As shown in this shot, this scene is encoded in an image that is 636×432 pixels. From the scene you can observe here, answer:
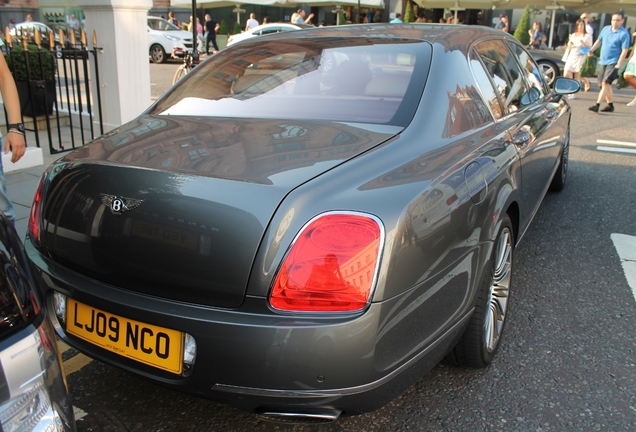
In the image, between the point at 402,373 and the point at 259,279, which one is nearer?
the point at 259,279

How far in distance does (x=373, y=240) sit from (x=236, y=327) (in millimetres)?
493

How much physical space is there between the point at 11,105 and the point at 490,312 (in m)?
2.63

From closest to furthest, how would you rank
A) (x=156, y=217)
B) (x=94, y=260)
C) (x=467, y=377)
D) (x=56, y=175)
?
(x=156, y=217) → (x=94, y=260) → (x=56, y=175) → (x=467, y=377)

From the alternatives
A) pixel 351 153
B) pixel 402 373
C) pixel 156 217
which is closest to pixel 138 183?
pixel 156 217

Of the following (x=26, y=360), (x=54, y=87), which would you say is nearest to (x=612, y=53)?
(x=54, y=87)

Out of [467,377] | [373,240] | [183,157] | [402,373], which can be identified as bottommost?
[467,377]

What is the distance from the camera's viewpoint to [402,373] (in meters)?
1.90

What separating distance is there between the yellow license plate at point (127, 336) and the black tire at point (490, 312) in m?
1.23

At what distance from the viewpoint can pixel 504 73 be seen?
3418mm

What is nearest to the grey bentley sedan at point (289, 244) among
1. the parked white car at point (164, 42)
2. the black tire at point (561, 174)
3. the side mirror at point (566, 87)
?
the side mirror at point (566, 87)

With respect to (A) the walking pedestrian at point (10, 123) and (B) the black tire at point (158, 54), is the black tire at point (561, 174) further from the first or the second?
(B) the black tire at point (158, 54)

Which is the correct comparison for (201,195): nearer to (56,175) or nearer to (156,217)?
(156,217)

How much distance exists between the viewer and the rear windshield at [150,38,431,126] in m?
2.55

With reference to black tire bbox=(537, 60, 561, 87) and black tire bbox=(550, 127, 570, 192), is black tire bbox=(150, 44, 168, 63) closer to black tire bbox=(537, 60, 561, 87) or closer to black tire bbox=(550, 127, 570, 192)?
black tire bbox=(537, 60, 561, 87)
